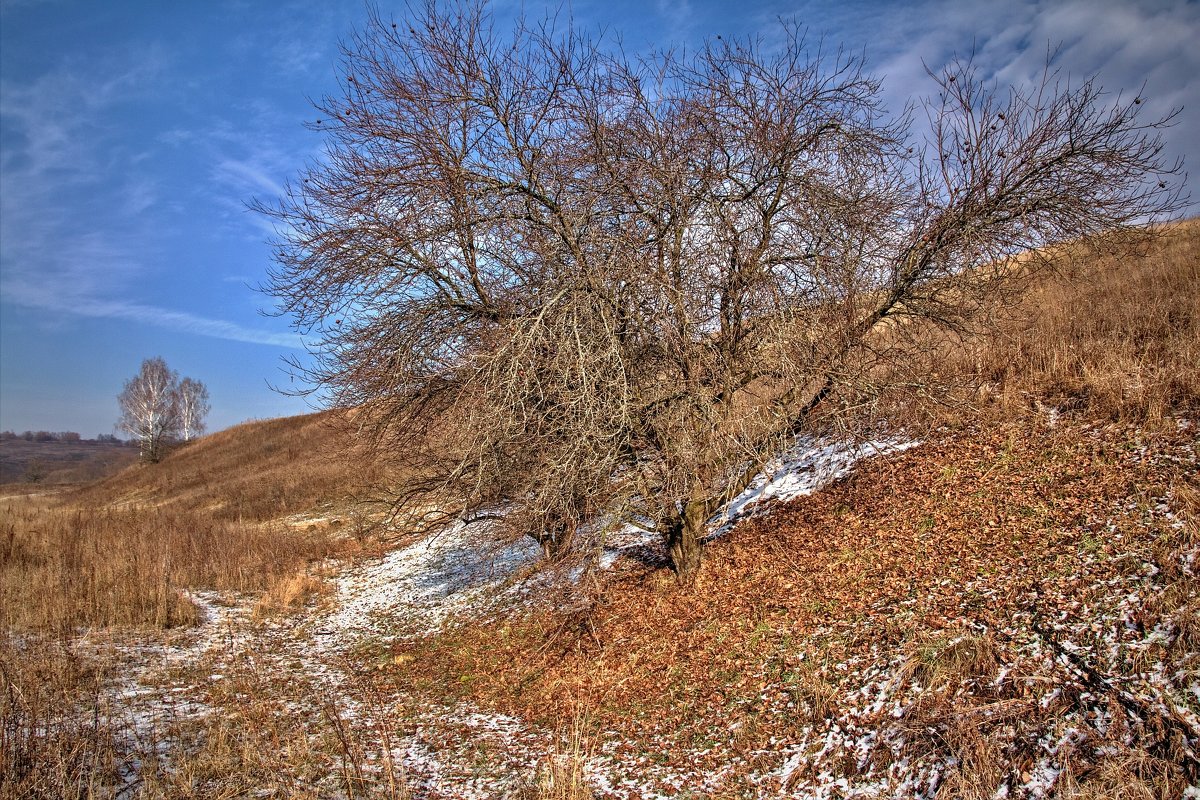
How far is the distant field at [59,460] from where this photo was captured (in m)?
46.1

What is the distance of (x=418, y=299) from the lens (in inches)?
252

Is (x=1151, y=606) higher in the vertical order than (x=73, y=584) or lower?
lower

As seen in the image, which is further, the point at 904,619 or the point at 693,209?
the point at 693,209

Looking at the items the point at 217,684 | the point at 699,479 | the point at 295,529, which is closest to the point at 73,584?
the point at 217,684

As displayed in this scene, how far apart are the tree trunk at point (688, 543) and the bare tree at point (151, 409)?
1580 inches

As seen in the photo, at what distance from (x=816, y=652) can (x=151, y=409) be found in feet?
146

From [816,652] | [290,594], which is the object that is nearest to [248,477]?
[290,594]

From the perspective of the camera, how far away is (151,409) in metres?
37.8

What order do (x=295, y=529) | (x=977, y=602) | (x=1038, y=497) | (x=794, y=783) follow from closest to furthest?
(x=794, y=783), (x=977, y=602), (x=1038, y=497), (x=295, y=529)

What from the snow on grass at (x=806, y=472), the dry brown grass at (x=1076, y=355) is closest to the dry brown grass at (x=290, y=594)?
the snow on grass at (x=806, y=472)

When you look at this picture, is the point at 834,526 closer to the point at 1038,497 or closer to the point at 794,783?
the point at 1038,497

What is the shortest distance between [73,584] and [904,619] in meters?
11.3

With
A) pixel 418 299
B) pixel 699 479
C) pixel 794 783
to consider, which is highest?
pixel 418 299

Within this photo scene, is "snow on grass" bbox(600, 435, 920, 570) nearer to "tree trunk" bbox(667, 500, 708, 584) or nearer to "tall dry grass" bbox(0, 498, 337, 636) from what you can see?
"tree trunk" bbox(667, 500, 708, 584)
